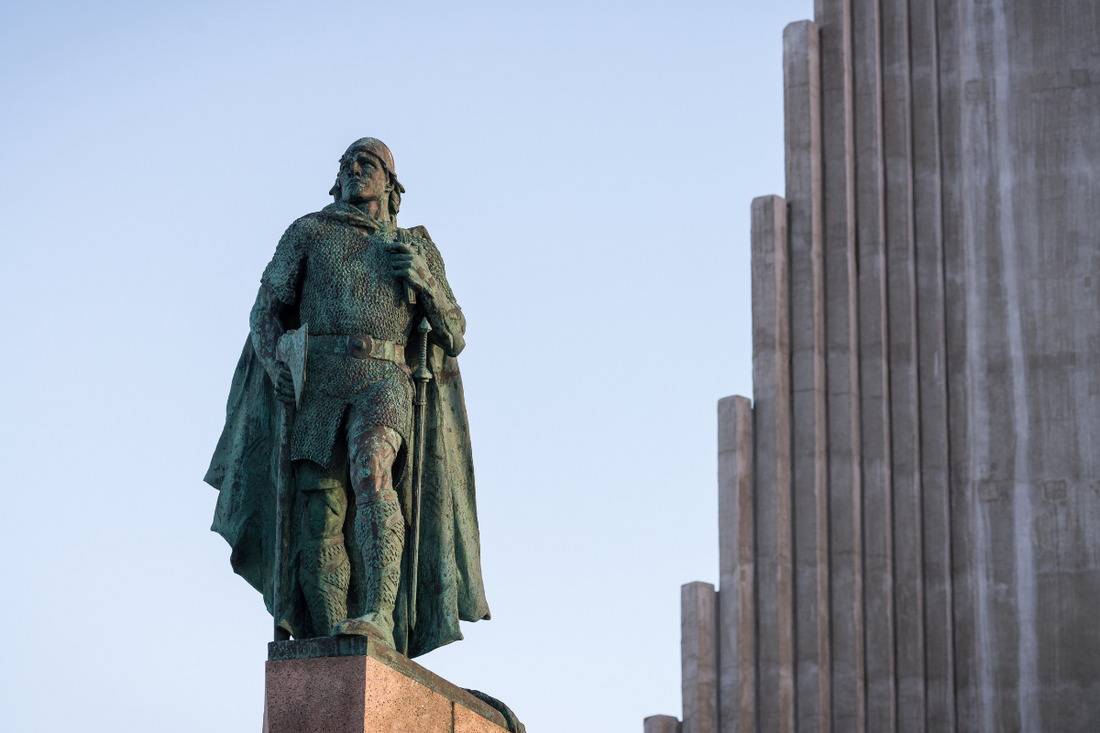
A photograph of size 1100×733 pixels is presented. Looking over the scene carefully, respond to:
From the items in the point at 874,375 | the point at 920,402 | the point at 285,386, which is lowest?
the point at 285,386

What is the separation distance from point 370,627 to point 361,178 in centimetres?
201

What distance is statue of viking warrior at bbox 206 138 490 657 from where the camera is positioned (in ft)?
24.4

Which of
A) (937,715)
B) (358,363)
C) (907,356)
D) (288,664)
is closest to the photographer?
(288,664)

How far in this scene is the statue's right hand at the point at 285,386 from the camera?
7555mm

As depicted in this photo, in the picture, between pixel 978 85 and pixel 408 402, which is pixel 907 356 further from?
pixel 408 402

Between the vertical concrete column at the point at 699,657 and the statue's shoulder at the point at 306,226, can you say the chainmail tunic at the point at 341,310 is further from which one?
the vertical concrete column at the point at 699,657

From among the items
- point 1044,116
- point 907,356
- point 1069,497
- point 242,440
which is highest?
point 1044,116

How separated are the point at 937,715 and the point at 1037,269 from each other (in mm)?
4635

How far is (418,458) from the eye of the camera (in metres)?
7.74

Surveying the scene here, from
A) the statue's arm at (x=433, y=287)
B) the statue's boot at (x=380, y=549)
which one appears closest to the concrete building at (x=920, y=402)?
the statue's arm at (x=433, y=287)

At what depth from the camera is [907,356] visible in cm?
1983

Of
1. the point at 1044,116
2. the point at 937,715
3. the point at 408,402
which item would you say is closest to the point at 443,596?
the point at 408,402

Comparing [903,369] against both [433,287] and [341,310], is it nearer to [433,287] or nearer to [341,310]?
[433,287]

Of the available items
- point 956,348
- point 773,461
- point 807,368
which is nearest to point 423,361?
point 773,461
